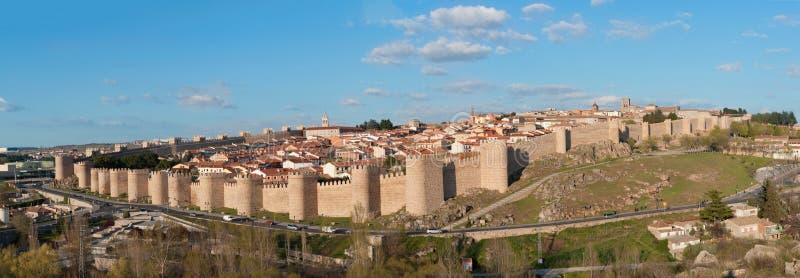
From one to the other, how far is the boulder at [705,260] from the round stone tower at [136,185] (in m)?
28.2

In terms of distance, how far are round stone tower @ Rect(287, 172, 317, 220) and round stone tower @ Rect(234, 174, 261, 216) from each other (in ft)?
8.26

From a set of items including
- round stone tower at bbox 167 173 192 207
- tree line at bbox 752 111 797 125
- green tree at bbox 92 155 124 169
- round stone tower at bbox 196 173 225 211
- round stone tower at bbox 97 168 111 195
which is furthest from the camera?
tree line at bbox 752 111 797 125

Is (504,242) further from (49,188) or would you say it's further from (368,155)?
(49,188)

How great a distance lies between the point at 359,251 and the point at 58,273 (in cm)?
955

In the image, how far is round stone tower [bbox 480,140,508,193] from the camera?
2992 cm

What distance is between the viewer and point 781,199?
27.9m

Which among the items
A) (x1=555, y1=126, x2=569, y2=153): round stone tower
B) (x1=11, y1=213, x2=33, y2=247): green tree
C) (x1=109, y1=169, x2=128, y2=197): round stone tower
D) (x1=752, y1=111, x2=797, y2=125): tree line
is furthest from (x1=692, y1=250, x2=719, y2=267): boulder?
(x1=752, y1=111, x2=797, y2=125): tree line

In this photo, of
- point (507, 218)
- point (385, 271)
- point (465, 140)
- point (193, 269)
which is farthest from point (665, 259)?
point (465, 140)

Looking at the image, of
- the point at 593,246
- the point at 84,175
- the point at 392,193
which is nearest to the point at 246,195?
the point at 392,193

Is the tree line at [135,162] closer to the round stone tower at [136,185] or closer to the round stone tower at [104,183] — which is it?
the round stone tower at [104,183]

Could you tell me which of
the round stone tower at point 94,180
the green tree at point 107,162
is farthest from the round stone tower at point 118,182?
the green tree at point 107,162

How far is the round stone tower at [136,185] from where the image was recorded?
39.0 meters

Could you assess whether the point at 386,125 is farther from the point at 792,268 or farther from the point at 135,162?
the point at 792,268

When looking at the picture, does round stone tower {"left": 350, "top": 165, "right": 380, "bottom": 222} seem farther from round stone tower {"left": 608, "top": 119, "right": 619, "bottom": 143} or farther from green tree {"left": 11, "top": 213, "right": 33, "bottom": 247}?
round stone tower {"left": 608, "top": 119, "right": 619, "bottom": 143}
